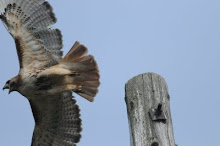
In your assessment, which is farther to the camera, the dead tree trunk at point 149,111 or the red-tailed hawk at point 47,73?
the red-tailed hawk at point 47,73

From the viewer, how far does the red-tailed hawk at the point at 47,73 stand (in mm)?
6574

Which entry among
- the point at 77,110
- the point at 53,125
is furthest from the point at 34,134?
the point at 77,110

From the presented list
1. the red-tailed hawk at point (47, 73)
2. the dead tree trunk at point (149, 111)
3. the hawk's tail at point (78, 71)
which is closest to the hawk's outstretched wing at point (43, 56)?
the red-tailed hawk at point (47, 73)

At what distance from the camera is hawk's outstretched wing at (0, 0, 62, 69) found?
6973mm

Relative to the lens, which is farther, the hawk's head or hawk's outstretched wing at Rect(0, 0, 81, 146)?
hawk's outstretched wing at Rect(0, 0, 81, 146)

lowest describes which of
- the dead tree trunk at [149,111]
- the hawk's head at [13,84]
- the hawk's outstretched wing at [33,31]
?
the dead tree trunk at [149,111]

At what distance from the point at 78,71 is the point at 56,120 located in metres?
0.93

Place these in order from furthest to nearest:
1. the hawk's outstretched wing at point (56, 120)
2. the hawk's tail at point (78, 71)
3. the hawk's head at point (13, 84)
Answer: the hawk's outstretched wing at point (56, 120) < the hawk's tail at point (78, 71) < the hawk's head at point (13, 84)

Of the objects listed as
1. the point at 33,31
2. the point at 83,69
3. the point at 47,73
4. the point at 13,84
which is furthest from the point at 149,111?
the point at 33,31

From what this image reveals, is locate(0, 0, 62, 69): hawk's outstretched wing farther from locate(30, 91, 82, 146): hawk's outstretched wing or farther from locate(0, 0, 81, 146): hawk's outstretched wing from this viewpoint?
locate(30, 91, 82, 146): hawk's outstretched wing

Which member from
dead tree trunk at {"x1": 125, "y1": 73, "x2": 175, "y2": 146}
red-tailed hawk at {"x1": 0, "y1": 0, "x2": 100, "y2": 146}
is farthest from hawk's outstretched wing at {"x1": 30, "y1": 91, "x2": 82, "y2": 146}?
dead tree trunk at {"x1": 125, "y1": 73, "x2": 175, "y2": 146}

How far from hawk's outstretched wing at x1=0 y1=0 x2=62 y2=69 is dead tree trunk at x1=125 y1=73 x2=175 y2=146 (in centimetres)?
255

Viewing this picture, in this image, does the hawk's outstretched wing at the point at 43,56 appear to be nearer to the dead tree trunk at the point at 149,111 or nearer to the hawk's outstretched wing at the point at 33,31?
the hawk's outstretched wing at the point at 33,31

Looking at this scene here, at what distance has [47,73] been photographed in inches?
259
